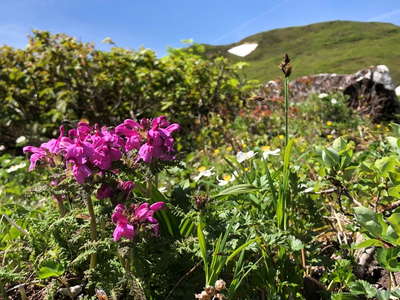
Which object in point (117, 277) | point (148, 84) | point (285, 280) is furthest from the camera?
point (148, 84)

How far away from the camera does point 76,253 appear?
5.01 feet

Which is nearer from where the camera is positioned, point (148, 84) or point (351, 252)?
point (351, 252)

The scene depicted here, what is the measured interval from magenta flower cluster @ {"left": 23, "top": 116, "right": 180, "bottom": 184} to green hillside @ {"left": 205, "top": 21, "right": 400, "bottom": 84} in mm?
23690

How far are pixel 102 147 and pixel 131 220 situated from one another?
0.87ft

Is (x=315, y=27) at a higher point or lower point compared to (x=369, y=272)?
higher

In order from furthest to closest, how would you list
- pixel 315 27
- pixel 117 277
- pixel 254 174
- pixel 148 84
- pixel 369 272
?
pixel 315 27 → pixel 148 84 → pixel 254 174 → pixel 369 272 → pixel 117 277

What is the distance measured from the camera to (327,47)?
156ft

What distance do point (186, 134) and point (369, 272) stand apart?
5.29m

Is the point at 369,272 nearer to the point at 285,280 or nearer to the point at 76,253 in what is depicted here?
the point at 285,280

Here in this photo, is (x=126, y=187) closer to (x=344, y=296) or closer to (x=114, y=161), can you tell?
(x=114, y=161)

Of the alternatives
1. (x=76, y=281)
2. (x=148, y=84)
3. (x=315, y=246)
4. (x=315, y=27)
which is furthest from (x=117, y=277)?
(x=315, y=27)

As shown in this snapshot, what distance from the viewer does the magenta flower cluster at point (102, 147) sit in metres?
1.26

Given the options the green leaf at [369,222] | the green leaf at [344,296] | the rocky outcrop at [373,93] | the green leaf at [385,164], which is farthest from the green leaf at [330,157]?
the rocky outcrop at [373,93]

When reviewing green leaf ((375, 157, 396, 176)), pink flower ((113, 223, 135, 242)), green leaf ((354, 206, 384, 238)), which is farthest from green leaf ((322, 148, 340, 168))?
pink flower ((113, 223, 135, 242))
